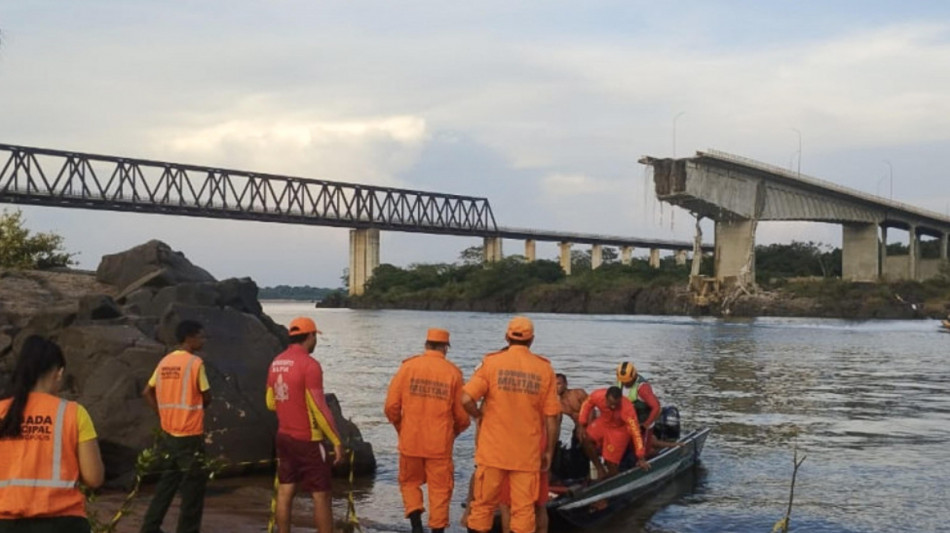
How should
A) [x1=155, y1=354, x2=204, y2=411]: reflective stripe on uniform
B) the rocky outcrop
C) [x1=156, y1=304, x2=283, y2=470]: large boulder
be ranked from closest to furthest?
[x1=155, y1=354, x2=204, y2=411]: reflective stripe on uniform
the rocky outcrop
[x1=156, y1=304, x2=283, y2=470]: large boulder

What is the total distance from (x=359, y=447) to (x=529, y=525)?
7203 millimetres

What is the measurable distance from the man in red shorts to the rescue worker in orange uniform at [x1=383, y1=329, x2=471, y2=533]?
0.72m

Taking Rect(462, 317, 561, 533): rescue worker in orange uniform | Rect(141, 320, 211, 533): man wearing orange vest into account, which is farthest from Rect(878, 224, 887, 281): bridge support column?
Rect(141, 320, 211, 533): man wearing orange vest

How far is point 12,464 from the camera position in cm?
483

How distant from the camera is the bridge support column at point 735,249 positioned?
93.8 metres

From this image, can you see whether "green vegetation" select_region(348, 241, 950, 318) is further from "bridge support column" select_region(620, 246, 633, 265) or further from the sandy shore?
the sandy shore

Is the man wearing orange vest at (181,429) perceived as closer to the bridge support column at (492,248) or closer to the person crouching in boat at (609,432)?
the person crouching in boat at (609,432)

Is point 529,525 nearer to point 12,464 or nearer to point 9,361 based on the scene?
point 12,464

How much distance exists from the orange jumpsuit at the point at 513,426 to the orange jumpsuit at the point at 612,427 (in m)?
4.19

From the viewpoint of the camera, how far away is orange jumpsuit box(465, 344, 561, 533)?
25.9 ft

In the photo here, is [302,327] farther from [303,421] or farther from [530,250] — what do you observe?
[530,250]

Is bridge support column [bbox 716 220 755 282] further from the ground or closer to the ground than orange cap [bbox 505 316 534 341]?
further from the ground

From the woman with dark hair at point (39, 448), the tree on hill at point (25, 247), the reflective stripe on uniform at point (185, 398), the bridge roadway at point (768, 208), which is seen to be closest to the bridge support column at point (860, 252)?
the bridge roadway at point (768, 208)

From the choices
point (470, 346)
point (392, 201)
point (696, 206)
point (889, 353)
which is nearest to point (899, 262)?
point (696, 206)
